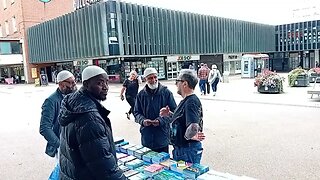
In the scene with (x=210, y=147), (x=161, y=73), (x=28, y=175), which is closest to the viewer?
(x=28, y=175)

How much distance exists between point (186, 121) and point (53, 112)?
5.60ft

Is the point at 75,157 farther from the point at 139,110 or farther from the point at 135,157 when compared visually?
the point at 139,110

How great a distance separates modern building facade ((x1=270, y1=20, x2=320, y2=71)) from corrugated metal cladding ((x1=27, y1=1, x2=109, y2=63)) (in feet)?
94.2

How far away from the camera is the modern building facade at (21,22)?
36.2 m

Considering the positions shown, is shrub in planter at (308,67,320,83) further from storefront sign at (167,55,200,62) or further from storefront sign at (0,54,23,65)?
storefront sign at (0,54,23,65)

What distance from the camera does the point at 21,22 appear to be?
3675 centimetres

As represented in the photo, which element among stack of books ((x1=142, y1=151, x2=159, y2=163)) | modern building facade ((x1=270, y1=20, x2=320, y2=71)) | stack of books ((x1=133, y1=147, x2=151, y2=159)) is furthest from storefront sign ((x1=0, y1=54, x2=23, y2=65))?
stack of books ((x1=142, y1=151, x2=159, y2=163))

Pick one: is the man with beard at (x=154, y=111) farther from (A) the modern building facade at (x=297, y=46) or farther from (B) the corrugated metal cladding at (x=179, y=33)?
(A) the modern building facade at (x=297, y=46)

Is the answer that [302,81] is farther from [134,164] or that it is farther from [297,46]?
[297,46]

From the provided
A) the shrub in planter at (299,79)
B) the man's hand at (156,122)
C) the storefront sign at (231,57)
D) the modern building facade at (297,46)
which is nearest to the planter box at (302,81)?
the shrub in planter at (299,79)

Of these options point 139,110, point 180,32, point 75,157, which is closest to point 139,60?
point 180,32

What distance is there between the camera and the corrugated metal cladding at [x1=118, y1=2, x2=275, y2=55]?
2558cm

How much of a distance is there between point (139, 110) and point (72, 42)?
26631 millimetres

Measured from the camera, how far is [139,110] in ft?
13.0
